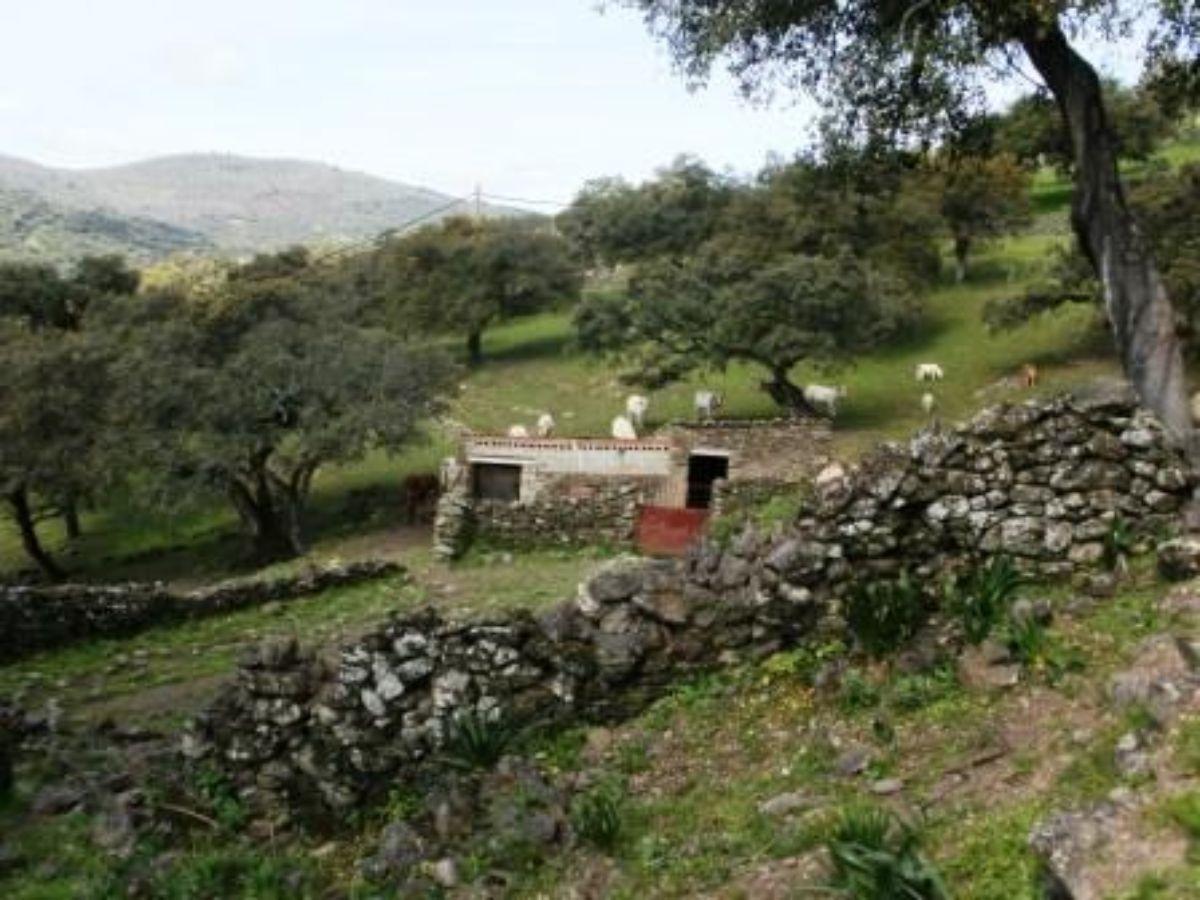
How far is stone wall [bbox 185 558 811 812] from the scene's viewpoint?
351 inches

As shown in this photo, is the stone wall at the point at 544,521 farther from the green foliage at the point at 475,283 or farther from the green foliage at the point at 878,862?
the green foliage at the point at 475,283

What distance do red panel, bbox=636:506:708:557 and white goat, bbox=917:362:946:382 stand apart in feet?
74.5

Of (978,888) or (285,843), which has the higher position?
(978,888)

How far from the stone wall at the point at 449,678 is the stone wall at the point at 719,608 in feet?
0.04

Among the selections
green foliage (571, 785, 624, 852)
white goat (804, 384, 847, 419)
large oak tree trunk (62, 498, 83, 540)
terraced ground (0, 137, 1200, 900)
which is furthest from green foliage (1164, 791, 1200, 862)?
large oak tree trunk (62, 498, 83, 540)

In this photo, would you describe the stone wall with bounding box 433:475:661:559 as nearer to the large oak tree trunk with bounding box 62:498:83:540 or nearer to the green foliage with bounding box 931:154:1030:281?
the large oak tree trunk with bounding box 62:498:83:540

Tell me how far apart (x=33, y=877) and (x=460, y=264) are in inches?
2034

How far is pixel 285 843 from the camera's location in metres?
8.78

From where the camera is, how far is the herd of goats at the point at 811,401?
1617 inches

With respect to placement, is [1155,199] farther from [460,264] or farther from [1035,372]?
[460,264]

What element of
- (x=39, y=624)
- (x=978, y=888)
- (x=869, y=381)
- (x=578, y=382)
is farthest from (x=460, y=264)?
(x=978, y=888)

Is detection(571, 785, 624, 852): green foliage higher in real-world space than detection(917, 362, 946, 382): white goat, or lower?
lower

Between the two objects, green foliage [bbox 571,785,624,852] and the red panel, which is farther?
the red panel

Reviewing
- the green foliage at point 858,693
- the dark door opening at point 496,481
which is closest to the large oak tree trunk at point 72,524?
the dark door opening at point 496,481
